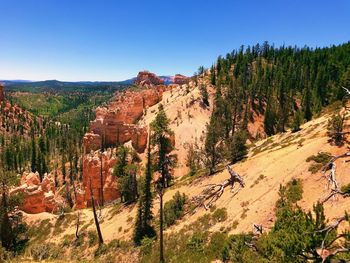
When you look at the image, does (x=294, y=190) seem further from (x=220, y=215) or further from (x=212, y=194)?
(x=212, y=194)

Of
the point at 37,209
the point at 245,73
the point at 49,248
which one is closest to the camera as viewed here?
the point at 49,248

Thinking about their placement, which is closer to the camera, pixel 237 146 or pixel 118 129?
pixel 237 146

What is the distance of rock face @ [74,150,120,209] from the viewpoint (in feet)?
228

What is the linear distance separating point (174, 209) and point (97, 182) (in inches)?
1260

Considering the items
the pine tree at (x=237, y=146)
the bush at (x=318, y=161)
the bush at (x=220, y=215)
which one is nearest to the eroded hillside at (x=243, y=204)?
the bush at (x=220, y=215)

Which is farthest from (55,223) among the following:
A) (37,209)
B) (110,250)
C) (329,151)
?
(329,151)

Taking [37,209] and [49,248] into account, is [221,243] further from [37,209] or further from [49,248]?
[37,209]

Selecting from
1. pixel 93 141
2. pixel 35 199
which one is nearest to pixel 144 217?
pixel 35 199

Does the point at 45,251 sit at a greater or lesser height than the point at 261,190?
lesser

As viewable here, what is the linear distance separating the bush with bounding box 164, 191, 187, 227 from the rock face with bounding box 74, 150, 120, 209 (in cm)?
2412

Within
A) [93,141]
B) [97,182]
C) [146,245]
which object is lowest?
[97,182]

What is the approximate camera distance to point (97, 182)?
72.2 m

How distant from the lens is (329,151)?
1517 inches

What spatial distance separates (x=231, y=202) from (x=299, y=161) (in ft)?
33.1
